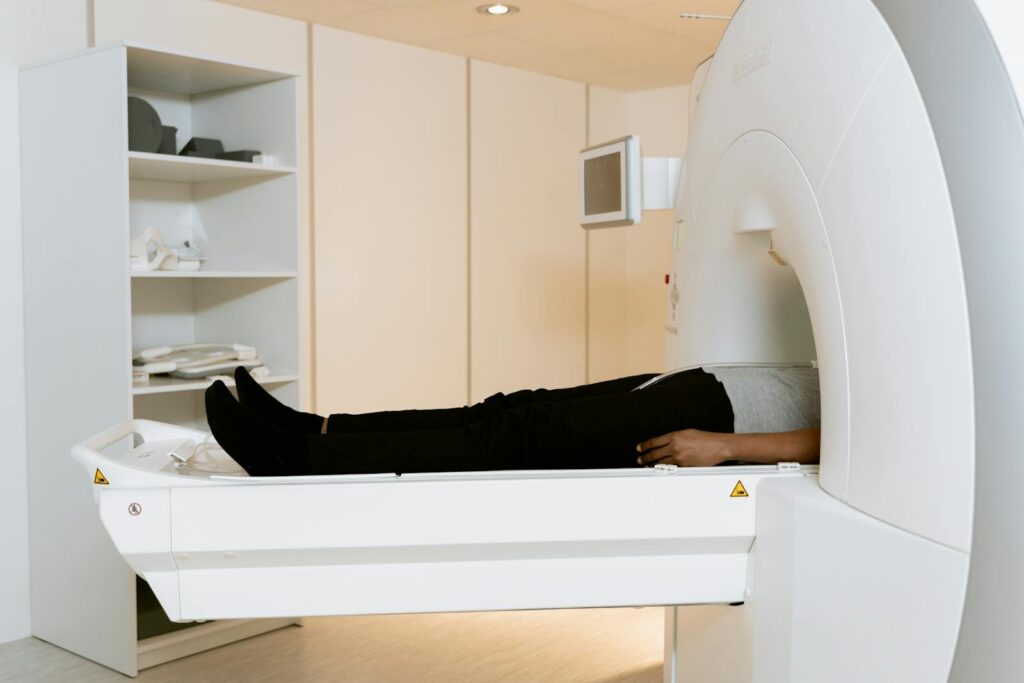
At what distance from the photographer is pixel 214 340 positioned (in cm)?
353

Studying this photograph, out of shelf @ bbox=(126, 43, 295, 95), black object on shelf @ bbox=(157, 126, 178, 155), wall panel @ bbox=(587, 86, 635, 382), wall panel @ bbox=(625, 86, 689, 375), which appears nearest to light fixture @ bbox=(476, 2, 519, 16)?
shelf @ bbox=(126, 43, 295, 95)

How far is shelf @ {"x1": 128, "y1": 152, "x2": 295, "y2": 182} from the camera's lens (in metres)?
2.97

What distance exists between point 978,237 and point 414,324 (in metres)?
3.40

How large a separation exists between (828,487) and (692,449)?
0.31 m

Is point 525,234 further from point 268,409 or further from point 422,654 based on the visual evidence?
point 268,409

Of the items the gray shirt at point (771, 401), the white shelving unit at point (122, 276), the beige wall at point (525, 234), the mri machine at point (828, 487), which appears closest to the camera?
the mri machine at point (828, 487)

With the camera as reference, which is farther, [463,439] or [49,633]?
[49,633]

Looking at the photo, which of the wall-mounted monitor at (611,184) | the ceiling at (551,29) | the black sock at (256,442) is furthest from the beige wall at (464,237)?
the black sock at (256,442)

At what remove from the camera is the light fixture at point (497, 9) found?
394cm

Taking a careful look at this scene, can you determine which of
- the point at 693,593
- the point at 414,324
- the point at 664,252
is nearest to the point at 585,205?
the point at 693,593

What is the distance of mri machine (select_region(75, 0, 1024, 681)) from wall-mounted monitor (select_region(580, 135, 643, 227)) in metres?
0.58

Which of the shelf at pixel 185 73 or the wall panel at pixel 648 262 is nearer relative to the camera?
the shelf at pixel 185 73

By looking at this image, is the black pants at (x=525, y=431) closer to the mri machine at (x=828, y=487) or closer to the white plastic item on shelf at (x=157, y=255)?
the mri machine at (x=828, y=487)

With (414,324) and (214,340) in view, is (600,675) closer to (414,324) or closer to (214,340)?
(214,340)
